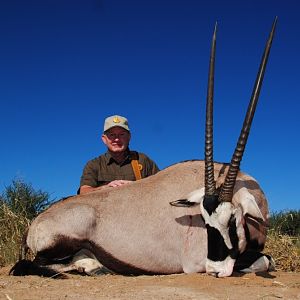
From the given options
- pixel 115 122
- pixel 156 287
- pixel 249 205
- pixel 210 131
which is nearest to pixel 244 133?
pixel 210 131

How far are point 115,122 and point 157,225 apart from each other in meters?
2.14

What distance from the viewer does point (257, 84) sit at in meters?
4.86

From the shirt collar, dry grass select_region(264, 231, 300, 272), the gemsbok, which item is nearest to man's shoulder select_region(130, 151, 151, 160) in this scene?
the shirt collar

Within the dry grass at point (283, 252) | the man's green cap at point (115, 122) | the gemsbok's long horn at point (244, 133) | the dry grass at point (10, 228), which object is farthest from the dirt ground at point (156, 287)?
the man's green cap at point (115, 122)

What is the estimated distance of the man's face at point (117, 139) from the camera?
7031mm

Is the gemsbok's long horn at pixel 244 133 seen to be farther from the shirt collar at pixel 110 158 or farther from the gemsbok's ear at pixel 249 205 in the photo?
the shirt collar at pixel 110 158

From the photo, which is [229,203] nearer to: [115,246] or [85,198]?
[115,246]

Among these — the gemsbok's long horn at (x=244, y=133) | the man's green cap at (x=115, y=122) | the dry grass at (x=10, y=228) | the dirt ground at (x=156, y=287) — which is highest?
the man's green cap at (x=115, y=122)

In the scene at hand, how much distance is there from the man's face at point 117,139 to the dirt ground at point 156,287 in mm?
2458

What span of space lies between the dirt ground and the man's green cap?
101 inches

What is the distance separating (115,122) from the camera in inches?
274

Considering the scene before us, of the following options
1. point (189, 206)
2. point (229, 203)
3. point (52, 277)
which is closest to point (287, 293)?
point (229, 203)

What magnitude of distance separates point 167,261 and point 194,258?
0.30 metres

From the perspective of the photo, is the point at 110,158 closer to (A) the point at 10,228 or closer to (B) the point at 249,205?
(A) the point at 10,228
